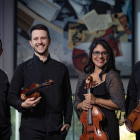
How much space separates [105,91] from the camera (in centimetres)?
173

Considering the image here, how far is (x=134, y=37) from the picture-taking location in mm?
3139

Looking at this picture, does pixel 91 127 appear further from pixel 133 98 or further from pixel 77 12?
pixel 77 12

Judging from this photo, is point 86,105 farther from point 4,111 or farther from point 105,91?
point 4,111

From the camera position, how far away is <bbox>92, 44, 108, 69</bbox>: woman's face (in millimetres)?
1827

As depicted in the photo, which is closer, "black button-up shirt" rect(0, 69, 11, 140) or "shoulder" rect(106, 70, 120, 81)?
"black button-up shirt" rect(0, 69, 11, 140)

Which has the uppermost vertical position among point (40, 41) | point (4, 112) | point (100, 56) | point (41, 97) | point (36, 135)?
point (40, 41)

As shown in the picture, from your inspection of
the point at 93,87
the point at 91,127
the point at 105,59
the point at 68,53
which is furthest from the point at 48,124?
the point at 68,53

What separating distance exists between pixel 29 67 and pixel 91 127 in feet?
2.14

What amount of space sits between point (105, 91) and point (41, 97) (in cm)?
50

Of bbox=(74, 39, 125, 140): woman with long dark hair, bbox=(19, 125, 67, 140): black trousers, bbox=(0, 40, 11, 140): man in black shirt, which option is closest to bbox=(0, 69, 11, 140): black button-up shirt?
bbox=(0, 40, 11, 140): man in black shirt

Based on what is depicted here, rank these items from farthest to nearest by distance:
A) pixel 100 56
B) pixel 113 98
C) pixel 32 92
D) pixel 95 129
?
1. pixel 100 56
2. pixel 113 98
3. pixel 95 129
4. pixel 32 92

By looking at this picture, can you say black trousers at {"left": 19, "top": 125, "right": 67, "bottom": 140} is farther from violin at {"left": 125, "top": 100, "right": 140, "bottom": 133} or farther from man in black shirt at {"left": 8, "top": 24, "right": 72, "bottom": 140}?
violin at {"left": 125, "top": 100, "right": 140, "bottom": 133}

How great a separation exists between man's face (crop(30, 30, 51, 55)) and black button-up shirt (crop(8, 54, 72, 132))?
7cm

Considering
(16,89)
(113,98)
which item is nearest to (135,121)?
(113,98)
